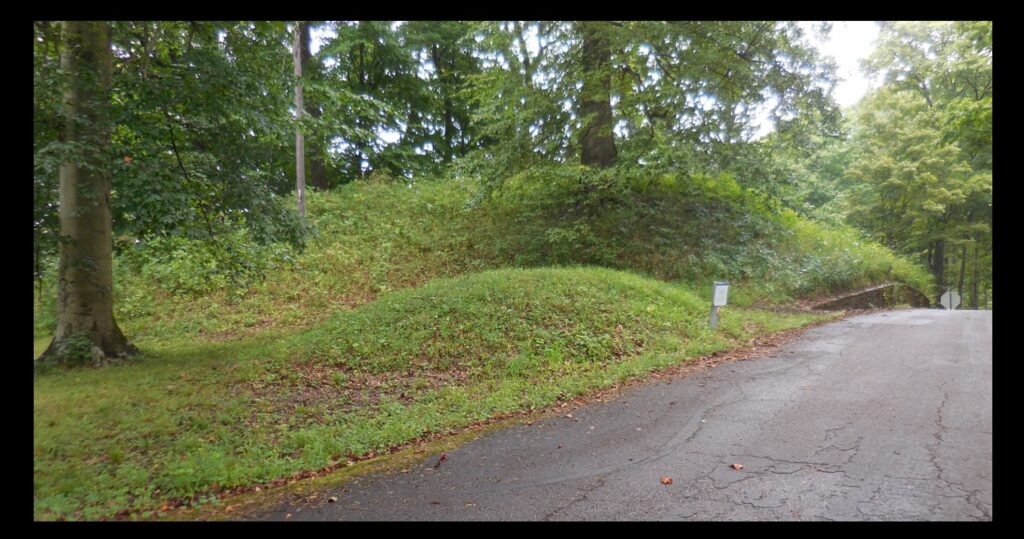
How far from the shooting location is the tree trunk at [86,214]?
195 inches

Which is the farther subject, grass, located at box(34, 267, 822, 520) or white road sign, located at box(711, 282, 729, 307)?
→ white road sign, located at box(711, 282, 729, 307)

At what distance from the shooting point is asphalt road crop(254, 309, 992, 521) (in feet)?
10.7

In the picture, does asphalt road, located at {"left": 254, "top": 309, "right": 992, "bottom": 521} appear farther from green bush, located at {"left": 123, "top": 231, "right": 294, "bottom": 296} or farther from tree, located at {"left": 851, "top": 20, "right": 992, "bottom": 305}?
tree, located at {"left": 851, "top": 20, "right": 992, "bottom": 305}

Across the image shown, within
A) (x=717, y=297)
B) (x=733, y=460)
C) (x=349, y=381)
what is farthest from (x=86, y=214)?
(x=717, y=297)

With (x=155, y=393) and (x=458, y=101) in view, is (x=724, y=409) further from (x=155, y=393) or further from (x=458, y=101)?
(x=458, y=101)

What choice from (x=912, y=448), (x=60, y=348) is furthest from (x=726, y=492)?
(x=60, y=348)

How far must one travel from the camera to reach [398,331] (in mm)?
7477

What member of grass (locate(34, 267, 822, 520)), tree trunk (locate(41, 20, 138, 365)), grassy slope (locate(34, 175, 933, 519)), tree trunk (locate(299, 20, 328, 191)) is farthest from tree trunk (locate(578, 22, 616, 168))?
tree trunk (locate(299, 20, 328, 191))

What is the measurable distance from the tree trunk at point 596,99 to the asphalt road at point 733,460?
7.03m

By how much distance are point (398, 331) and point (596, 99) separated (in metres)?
6.59

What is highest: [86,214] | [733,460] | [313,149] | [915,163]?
[313,149]

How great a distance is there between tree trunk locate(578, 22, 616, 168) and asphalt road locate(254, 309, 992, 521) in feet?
23.1

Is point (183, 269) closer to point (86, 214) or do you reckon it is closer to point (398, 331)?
point (86, 214)

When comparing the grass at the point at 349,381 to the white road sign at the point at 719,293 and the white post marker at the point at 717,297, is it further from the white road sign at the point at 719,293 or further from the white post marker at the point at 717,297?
the white road sign at the point at 719,293
